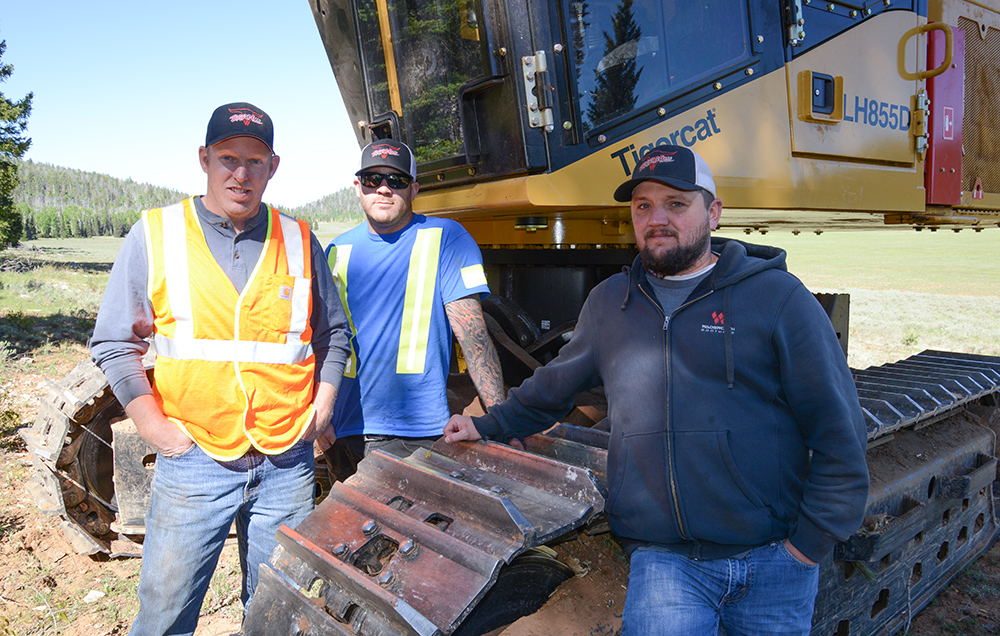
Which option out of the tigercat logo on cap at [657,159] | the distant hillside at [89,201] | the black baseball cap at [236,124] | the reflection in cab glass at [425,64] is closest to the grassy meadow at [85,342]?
the black baseball cap at [236,124]

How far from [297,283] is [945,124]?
4.01 metres

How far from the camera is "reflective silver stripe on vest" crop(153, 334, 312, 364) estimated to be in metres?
2.25

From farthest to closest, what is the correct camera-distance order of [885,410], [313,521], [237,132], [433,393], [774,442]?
[885,410], [433,393], [237,132], [313,521], [774,442]

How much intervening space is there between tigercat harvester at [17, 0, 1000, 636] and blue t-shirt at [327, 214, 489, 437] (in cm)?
32

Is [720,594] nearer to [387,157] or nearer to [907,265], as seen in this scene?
[387,157]

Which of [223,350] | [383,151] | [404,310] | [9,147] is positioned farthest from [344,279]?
[9,147]

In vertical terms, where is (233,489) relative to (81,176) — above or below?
below

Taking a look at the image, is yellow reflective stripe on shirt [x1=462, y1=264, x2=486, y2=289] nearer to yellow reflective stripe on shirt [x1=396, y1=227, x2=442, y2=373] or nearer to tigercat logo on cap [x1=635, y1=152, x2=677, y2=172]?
yellow reflective stripe on shirt [x1=396, y1=227, x2=442, y2=373]

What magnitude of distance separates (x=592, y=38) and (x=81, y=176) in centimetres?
13704

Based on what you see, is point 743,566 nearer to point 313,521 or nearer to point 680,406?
point 680,406

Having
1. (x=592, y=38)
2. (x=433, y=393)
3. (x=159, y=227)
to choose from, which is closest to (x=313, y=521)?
(x=433, y=393)

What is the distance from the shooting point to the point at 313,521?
2076 mm

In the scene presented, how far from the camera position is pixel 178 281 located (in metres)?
2.23

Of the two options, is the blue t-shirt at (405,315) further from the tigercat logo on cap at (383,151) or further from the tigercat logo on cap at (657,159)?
the tigercat logo on cap at (657,159)
